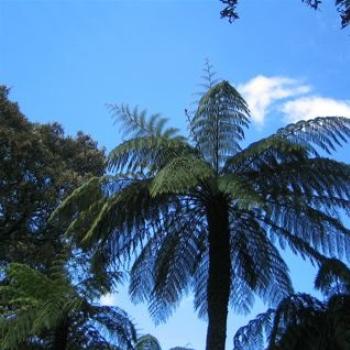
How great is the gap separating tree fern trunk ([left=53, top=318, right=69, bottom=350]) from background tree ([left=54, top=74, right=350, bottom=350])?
1.23 meters

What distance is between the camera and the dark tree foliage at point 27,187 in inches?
750

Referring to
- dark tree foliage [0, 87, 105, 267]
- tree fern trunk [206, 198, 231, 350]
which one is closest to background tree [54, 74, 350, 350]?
tree fern trunk [206, 198, 231, 350]

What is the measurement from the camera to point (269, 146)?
1087cm

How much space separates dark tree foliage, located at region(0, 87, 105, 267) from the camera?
62.5 feet

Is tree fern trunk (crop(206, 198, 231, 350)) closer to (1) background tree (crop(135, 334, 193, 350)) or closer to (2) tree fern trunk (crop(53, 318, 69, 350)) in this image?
(1) background tree (crop(135, 334, 193, 350))

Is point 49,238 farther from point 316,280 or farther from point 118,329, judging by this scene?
point 316,280

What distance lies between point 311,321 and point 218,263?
1521 millimetres

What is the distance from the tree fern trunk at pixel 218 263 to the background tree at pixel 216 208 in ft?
0.05

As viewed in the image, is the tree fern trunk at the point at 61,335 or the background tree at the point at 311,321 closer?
the background tree at the point at 311,321

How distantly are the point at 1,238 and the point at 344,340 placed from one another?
36.8ft

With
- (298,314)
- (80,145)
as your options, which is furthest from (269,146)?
(80,145)

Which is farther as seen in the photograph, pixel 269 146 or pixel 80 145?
pixel 80 145

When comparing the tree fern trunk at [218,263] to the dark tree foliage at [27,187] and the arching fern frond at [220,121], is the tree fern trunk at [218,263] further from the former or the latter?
the dark tree foliage at [27,187]

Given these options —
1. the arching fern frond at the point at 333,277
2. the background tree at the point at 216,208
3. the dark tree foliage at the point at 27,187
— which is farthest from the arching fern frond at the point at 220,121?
the dark tree foliage at the point at 27,187
